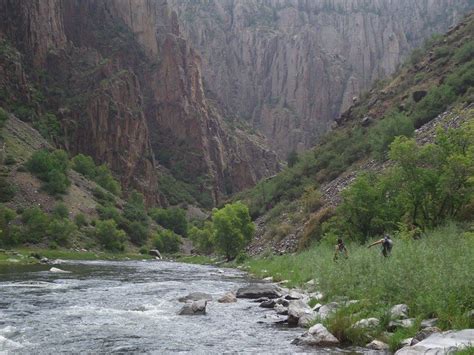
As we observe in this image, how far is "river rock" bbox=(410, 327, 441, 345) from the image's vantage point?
14062 millimetres

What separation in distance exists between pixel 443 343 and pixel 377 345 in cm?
300

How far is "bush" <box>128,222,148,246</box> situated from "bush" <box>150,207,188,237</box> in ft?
117

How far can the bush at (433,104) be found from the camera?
73188mm

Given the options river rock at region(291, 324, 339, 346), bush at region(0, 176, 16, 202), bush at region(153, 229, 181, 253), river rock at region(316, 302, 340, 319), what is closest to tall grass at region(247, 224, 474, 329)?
river rock at region(316, 302, 340, 319)

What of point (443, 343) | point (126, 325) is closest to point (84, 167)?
point (126, 325)

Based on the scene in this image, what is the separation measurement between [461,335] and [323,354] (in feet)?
13.3

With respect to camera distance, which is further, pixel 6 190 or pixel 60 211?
pixel 60 211

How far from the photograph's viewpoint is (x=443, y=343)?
12.7 meters

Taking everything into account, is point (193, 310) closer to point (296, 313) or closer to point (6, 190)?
point (296, 313)

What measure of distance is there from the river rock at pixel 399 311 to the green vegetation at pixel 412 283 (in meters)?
0.20

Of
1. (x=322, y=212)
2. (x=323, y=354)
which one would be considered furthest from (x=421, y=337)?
(x=322, y=212)

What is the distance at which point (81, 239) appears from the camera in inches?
3846

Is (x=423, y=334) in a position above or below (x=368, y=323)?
above

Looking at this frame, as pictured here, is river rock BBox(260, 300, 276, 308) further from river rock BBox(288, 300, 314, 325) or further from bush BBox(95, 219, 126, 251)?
bush BBox(95, 219, 126, 251)
